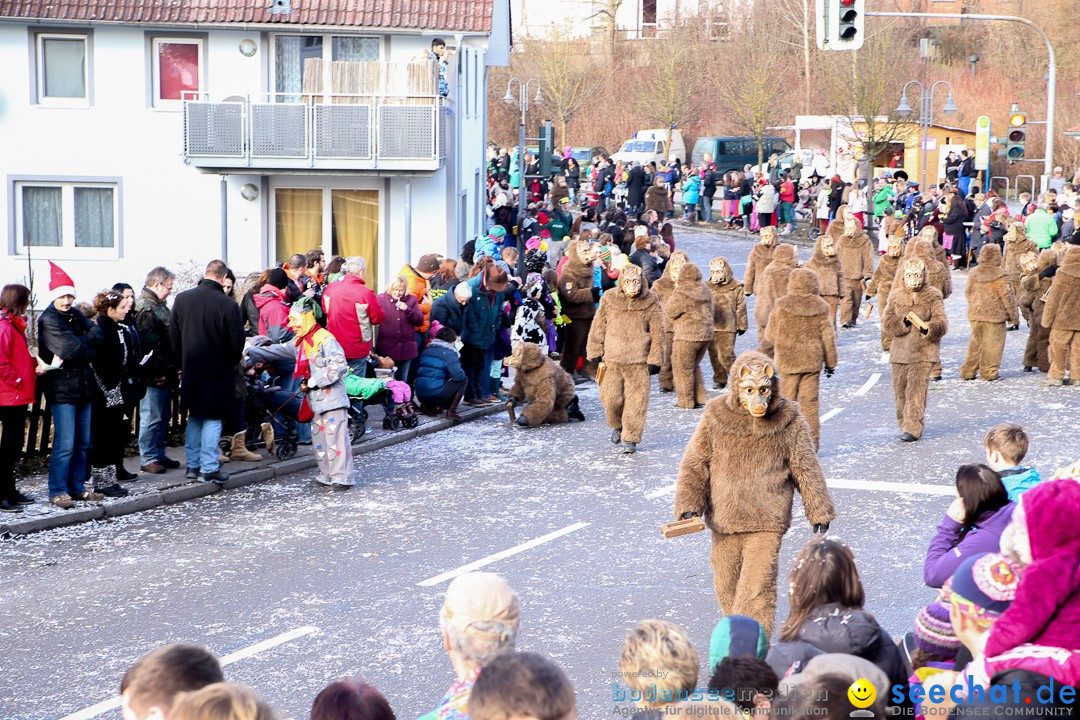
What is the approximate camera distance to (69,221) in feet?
88.9

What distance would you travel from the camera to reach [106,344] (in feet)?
37.5

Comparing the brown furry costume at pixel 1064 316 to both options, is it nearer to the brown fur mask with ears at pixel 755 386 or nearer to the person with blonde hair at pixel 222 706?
the brown fur mask with ears at pixel 755 386

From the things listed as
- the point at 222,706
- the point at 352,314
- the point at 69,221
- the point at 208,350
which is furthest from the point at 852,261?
the point at 222,706

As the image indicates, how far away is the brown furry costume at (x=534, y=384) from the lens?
615 inches

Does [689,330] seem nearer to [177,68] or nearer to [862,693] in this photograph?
[862,693]

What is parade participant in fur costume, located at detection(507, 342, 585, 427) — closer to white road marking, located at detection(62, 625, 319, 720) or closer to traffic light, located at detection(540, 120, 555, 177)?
white road marking, located at detection(62, 625, 319, 720)

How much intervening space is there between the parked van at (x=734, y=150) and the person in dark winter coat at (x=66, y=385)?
146 feet

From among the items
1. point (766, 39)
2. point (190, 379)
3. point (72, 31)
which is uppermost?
point (766, 39)

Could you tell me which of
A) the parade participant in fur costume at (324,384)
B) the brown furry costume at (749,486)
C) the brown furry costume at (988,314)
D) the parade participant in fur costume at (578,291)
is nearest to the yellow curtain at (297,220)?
the parade participant in fur costume at (578,291)

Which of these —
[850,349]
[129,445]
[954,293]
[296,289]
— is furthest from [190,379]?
[954,293]

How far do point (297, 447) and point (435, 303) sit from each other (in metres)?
3.03

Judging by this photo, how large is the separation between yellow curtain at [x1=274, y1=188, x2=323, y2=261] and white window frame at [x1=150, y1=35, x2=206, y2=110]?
2.55 metres

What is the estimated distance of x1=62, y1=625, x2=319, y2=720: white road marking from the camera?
7168 millimetres

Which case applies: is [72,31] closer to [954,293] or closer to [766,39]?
[954,293]
